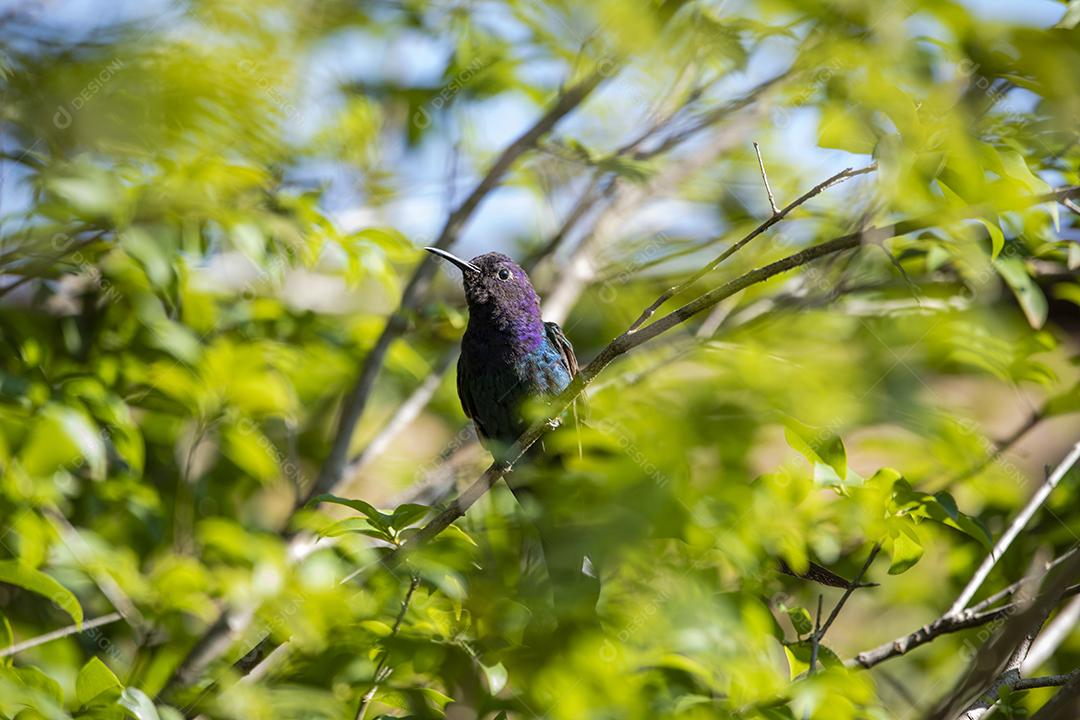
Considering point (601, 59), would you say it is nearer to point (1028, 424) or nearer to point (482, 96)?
point (482, 96)

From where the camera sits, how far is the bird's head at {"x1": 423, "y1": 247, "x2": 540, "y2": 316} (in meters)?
3.87

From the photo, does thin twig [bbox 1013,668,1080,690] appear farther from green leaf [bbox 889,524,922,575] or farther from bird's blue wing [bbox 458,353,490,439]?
bird's blue wing [bbox 458,353,490,439]

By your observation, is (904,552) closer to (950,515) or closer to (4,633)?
(950,515)

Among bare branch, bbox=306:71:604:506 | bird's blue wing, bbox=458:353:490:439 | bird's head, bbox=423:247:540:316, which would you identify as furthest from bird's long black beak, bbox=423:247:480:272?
bird's blue wing, bbox=458:353:490:439

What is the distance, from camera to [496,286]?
12.8ft

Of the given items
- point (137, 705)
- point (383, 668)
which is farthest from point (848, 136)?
point (137, 705)

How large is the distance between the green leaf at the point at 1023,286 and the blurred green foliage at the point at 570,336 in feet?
0.05

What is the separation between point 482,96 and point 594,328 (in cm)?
113

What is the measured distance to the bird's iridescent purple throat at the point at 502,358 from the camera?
3.77 m

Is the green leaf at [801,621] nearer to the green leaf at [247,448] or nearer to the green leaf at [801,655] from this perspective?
the green leaf at [801,655]

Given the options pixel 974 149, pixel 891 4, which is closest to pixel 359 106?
pixel 891 4

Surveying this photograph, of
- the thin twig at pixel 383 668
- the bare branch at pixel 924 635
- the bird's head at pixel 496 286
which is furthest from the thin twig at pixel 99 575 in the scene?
the bare branch at pixel 924 635

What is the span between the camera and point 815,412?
1947mm

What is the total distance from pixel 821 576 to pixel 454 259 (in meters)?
1.94
